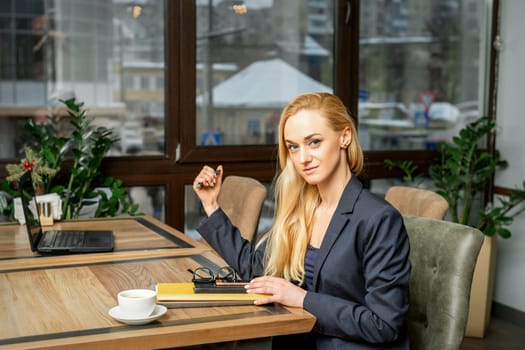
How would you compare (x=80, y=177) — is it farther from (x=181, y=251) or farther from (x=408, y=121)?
(x=408, y=121)

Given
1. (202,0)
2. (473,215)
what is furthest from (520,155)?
(202,0)

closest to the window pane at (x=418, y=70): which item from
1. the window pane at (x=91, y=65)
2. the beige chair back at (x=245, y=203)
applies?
the window pane at (x=91, y=65)

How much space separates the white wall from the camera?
4383 mm

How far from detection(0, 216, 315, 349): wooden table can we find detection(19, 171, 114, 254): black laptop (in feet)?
0.14

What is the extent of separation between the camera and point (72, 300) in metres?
1.83

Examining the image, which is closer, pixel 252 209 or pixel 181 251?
pixel 181 251

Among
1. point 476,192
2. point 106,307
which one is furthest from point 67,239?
point 476,192

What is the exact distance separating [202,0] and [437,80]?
1.71m

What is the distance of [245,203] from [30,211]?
0.88m

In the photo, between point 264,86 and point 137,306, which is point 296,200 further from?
point 264,86

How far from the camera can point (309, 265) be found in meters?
1.97

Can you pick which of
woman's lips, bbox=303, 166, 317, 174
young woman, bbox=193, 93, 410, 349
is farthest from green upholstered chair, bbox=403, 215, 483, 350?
woman's lips, bbox=303, 166, 317, 174

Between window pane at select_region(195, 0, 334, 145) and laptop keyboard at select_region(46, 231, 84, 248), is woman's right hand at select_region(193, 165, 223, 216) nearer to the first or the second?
laptop keyboard at select_region(46, 231, 84, 248)

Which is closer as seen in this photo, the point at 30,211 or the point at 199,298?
the point at 199,298
